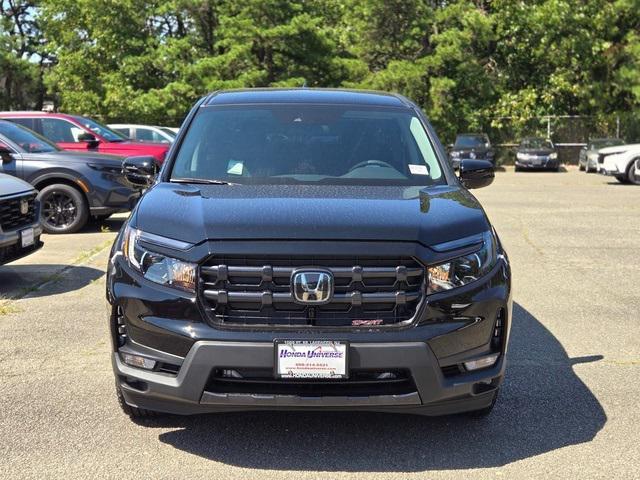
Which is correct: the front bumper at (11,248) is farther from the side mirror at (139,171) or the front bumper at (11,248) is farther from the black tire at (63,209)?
the black tire at (63,209)

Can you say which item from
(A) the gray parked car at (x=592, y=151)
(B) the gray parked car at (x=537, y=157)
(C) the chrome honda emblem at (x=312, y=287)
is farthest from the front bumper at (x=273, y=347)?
(B) the gray parked car at (x=537, y=157)

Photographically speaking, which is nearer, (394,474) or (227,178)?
(394,474)

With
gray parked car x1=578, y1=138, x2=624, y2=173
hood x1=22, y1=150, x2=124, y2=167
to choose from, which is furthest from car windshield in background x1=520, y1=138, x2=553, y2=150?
hood x1=22, y1=150, x2=124, y2=167

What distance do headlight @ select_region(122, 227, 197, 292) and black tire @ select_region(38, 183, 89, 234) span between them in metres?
8.26

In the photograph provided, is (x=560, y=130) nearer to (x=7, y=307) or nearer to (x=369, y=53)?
(x=369, y=53)

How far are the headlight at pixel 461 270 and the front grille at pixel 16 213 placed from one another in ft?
16.0

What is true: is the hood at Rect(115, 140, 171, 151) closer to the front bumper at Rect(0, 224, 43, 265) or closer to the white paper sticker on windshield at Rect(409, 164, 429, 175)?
the front bumper at Rect(0, 224, 43, 265)

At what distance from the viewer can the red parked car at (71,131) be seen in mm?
14344

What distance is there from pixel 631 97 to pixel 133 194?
28376mm

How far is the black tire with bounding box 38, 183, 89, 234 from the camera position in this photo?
1180 centimetres

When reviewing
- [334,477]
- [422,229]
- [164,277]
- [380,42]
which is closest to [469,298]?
[422,229]

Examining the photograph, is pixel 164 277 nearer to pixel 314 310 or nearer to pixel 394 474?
pixel 314 310

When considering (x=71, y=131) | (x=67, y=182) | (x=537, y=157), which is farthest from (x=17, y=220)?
(x=537, y=157)

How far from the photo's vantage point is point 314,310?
364cm
